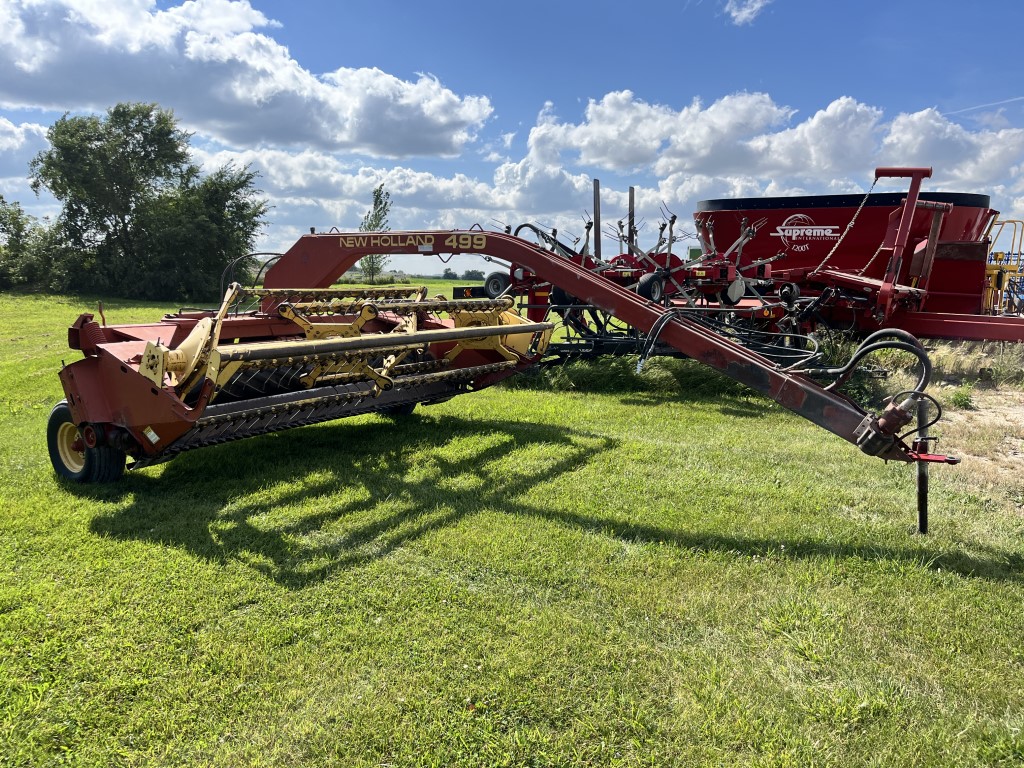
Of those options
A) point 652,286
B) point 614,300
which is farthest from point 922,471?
point 652,286

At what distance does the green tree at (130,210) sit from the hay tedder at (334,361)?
27818mm

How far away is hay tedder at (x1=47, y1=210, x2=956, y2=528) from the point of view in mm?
4145

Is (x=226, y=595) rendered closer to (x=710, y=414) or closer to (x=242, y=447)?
(x=242, y=447)

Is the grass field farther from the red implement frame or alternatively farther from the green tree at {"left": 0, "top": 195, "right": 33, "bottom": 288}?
the green tree at {"left": 0, "top": 195, "right": 33, "bottom": 288}

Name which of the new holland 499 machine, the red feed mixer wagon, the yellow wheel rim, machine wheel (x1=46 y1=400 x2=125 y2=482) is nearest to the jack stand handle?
the new holland 499 machine

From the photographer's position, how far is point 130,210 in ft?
104

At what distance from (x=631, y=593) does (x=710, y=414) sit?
183 inches

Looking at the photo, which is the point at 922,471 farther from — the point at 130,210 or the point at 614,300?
the point at 130,210

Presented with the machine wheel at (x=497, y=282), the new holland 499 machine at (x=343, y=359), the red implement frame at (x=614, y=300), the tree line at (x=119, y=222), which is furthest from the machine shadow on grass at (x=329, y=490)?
the tree line at (x=119, y=222)

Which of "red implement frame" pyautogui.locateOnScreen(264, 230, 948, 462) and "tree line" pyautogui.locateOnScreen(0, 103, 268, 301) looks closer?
"red implement frame" pyautogui.locateOnScreen(264, 230, 948, 462)

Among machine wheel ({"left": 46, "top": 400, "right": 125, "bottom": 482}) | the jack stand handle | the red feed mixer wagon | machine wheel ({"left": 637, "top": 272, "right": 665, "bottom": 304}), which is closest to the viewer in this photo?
the jack stand handle

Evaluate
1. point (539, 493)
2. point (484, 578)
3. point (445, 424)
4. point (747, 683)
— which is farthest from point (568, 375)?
point (747, 683)

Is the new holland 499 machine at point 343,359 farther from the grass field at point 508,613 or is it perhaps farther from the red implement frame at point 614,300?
the grass field at point 508,613

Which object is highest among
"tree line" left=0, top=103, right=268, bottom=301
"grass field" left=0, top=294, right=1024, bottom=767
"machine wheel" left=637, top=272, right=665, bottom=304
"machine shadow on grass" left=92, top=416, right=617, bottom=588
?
"tree line" left=0, top=103, right=268, bottom=301
